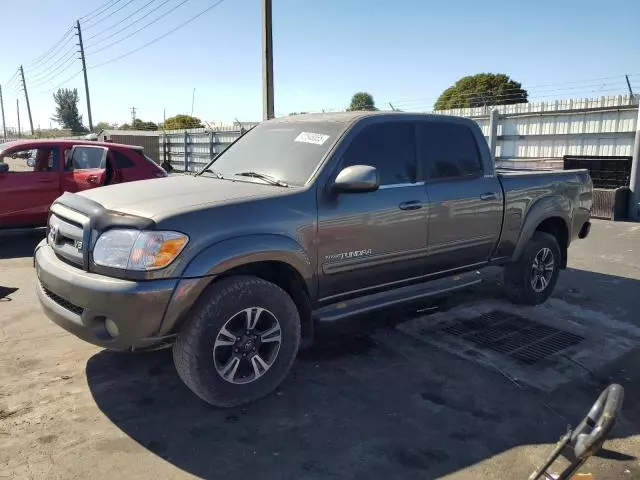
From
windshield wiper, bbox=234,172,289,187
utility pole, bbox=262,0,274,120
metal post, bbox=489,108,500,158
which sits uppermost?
utility pole, bbox=262,0,274,120

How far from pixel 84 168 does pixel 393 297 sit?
6664 mm

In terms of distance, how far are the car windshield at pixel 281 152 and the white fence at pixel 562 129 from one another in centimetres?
956

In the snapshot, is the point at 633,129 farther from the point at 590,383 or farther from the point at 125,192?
the point at 125,192

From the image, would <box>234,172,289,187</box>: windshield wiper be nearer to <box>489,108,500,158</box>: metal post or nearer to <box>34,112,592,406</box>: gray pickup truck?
<box>34,112,592,406</box>: gray pickup truck

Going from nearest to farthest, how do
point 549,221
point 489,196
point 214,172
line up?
point 214,172
point 489,196
point 549,221

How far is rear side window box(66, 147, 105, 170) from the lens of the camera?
28.3 ft

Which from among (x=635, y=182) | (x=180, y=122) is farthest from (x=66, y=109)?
(x=635, y=182)

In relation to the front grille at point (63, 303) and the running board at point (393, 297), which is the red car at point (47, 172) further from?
the running board at point (393, 297)

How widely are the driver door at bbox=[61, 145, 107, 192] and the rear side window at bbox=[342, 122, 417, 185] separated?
19.2ft

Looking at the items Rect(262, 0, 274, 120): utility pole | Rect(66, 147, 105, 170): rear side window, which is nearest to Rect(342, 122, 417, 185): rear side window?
Rect(66, 147, 105, 170): rear side window

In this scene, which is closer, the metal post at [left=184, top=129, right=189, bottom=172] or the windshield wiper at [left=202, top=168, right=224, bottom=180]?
the windshield wiper at [left=202, top=168, right=224, bottom=180]

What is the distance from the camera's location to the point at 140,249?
9.77 feet

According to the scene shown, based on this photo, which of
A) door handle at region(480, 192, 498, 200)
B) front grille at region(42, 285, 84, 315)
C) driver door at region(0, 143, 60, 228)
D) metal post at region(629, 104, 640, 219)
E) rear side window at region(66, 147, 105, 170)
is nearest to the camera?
front grille at region(42, 285, 84, 315)

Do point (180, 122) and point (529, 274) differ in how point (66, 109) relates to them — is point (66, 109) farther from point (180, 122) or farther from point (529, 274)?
point (529, 274)
